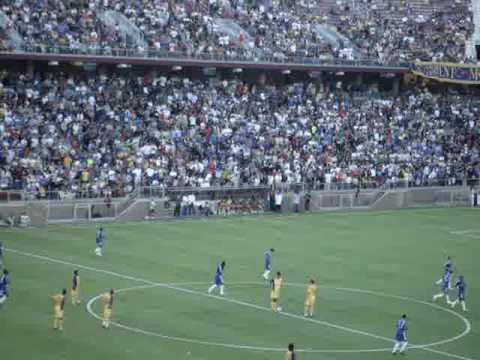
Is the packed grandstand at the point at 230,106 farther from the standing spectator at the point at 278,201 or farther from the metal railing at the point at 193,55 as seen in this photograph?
the standing spectator at the point at 278,201

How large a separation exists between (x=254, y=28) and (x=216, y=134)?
1101 cm

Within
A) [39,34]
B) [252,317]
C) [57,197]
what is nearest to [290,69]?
[39,34]

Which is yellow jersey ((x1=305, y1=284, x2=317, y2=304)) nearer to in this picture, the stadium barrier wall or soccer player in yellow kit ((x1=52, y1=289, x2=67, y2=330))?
soccer player in yellow kit ((x1=52, y1=289, x2=67, y2=330))

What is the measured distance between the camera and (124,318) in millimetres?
37031

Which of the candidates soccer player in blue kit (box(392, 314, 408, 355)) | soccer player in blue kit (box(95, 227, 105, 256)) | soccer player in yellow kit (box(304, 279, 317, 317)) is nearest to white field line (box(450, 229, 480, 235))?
soccer player in blue kit (box(95, 227, 105, 256))

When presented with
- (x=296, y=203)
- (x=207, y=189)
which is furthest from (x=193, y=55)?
(x=296, y=203)

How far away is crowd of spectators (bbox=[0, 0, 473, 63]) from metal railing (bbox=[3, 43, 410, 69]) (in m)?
0.09

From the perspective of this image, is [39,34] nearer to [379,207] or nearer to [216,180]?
[216,180]

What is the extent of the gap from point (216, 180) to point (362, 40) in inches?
826

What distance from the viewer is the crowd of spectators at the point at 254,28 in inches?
2579

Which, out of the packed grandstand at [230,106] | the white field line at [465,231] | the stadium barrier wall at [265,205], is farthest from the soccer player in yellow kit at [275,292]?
the white field line at [465,231]

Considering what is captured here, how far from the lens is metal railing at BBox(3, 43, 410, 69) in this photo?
63572 millimetres

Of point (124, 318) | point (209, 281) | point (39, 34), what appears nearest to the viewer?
point (124, 318)

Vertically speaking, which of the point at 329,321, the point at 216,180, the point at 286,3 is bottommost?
the point at 329,321
